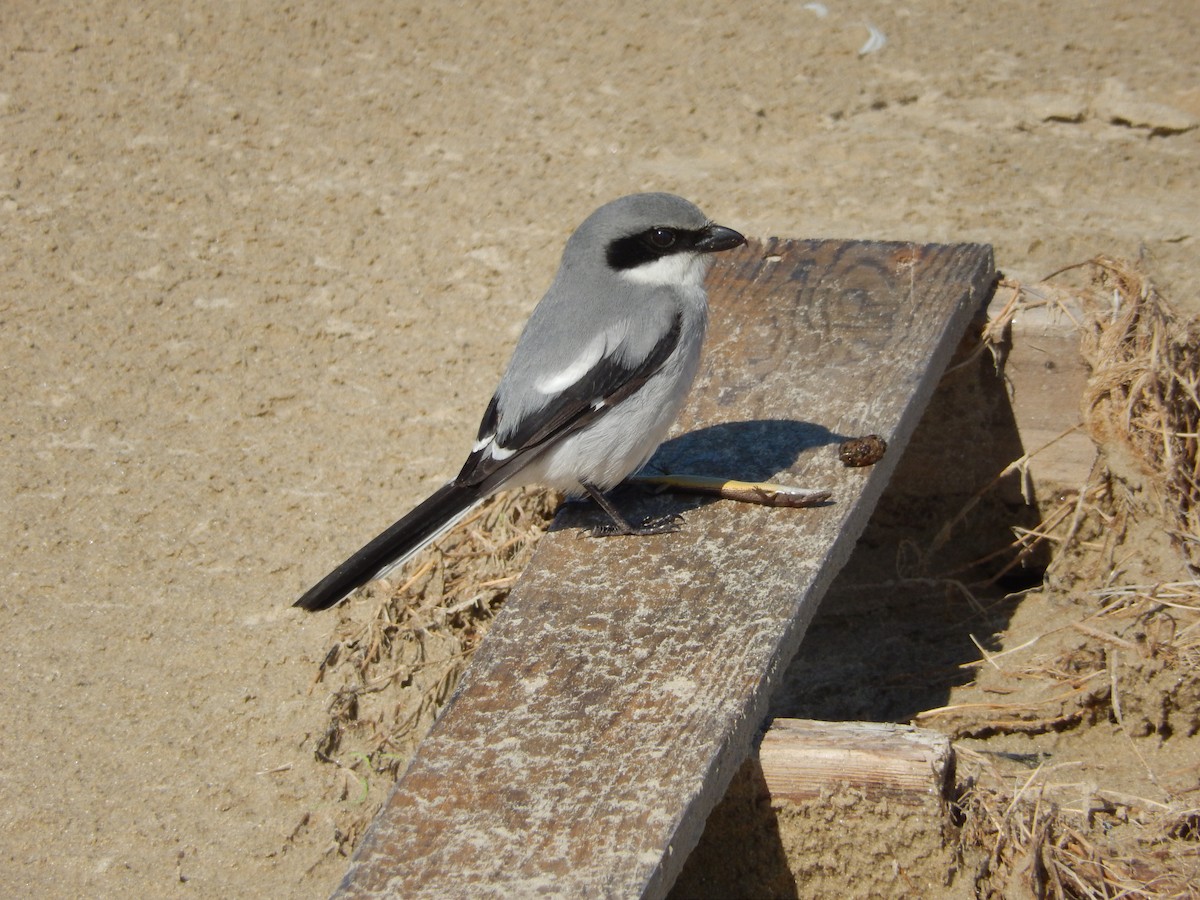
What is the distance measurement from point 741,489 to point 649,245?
79cm

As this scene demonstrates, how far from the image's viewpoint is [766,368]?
4035mm

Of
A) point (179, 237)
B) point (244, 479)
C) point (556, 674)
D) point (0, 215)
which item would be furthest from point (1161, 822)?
point (0, 215)

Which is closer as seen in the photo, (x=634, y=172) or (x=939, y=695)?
(x=939, y=695)

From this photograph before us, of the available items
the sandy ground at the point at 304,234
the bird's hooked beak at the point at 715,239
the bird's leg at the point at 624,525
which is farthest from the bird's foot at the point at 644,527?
the sandy ground at the point at 304,234

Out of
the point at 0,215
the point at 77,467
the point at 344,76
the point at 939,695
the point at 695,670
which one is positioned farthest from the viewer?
the point at 344,76

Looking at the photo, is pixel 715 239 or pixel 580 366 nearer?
pixel 580 366

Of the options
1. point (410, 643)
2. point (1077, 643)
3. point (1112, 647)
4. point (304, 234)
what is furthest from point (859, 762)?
point (304, 234)

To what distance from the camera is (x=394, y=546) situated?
10.8ft

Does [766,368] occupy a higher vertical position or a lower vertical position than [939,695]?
higher

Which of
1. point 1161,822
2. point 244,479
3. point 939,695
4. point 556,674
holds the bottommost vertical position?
point 939,695

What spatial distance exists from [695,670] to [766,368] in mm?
1429

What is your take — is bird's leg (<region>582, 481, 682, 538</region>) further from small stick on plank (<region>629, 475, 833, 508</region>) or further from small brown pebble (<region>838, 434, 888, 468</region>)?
small brown pebble (<region>838, 434, 888, 468</region>)

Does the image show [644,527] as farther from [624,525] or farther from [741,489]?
[741,489]

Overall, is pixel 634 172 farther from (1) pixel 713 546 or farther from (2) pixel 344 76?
(1) pixel 713 546
